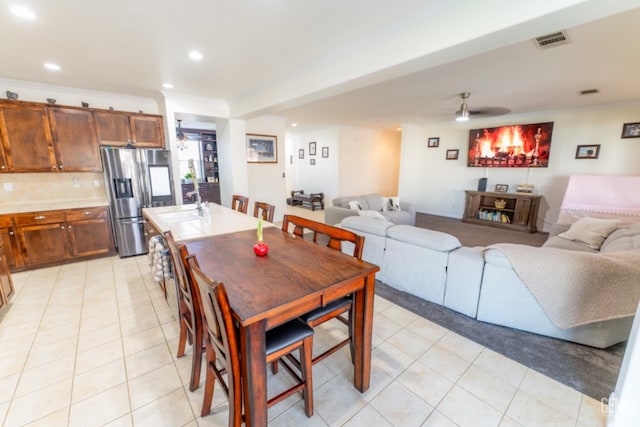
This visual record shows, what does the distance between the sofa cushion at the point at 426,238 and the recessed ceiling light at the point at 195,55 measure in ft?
9.08

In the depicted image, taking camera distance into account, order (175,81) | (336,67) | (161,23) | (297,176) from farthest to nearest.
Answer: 1. (297,176)
2. (175,81)
3. (336,67)
4. (161,23)

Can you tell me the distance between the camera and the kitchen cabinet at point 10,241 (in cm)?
317

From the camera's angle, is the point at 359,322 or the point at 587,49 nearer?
the point at 359,322

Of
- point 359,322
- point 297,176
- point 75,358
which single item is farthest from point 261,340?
point 297,176

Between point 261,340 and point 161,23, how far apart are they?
2.54 meters

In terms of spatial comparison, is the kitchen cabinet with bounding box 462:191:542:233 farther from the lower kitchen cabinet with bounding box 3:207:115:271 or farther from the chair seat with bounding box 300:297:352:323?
the lower kitchen cabinet with bounding box 3:207:115:271

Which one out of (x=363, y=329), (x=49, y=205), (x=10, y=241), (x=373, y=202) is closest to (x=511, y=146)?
(x=373, y=202)

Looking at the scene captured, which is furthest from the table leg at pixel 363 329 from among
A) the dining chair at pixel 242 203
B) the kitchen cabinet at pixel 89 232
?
the kitchen cabinet at pixel 89 232

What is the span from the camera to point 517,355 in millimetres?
1963

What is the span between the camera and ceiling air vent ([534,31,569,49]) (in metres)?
2.20

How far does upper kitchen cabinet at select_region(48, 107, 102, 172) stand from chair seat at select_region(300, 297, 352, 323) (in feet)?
13.7

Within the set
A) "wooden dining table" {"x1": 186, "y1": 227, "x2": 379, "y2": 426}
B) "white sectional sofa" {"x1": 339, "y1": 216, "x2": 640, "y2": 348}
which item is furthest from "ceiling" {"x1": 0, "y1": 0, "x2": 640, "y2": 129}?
"wooden dining table" {"x1": 186, "y1": 227, "x2": 379, "y2": 426}

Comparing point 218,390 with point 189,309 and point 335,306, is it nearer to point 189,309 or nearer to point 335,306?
point 189,309

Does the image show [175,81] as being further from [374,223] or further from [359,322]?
[359,322]
